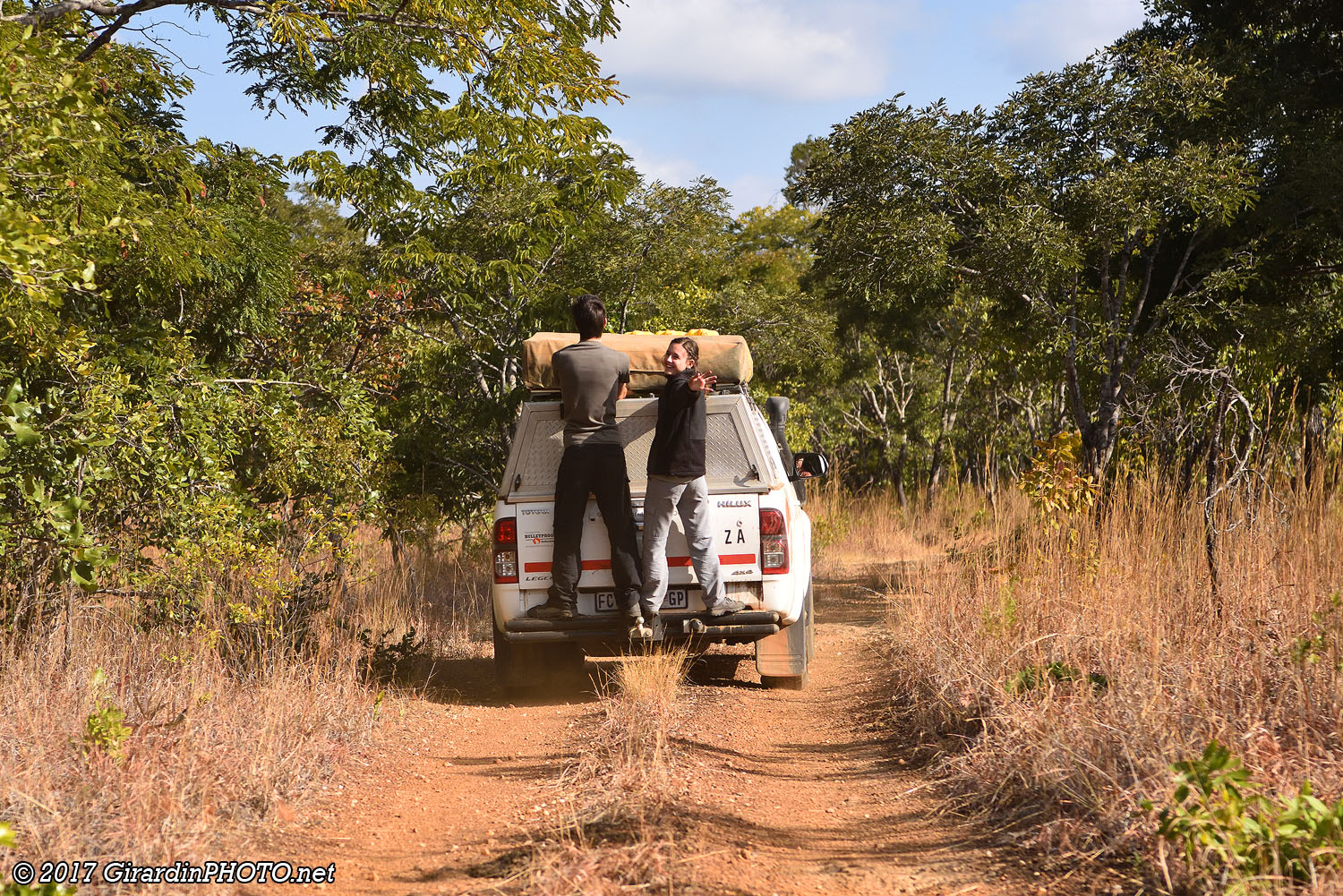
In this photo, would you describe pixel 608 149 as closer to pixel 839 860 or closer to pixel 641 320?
pixel 641 320

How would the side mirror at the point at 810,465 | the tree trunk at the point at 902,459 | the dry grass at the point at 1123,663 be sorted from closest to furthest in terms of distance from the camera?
1. the dry grass at the point at 1123,663
2. the side mirror at the point at 810,465
3. the tree trunk at the point at 902,459

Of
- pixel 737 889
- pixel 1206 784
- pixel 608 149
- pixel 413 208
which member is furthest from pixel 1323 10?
pixel 737 889

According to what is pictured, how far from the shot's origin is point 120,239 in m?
6.00

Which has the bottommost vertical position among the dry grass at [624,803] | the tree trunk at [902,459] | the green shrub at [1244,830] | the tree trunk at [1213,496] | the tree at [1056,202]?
the dry grass at [624,803]

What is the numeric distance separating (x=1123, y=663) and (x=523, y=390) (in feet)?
21.2

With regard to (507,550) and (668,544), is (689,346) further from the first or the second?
(507,550)

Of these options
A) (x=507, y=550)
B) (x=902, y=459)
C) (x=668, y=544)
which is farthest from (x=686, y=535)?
(x=902, y=459)

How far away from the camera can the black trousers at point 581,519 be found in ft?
21.9

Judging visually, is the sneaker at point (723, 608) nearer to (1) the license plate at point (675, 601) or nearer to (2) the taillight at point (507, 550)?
(1) the license plate at point (675, 601)

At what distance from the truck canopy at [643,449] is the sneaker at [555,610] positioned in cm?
63

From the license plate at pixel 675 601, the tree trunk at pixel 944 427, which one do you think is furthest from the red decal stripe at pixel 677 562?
the tree trunk at pixel 944 427

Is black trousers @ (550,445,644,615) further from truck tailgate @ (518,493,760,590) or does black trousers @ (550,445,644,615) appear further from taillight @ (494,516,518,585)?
taillight @ (494,516,518,585)

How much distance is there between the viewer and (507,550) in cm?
686

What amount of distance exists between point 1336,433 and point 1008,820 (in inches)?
354
